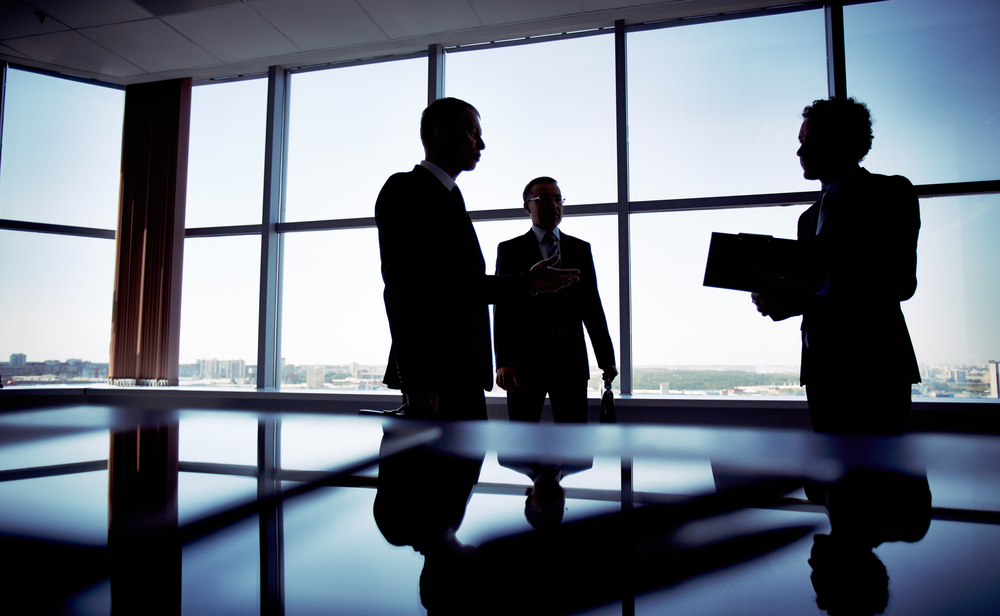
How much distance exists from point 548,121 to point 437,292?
338 cm

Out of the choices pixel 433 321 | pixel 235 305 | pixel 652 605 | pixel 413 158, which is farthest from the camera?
pixel 235 305

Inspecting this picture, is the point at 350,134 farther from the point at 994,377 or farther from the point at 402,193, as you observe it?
the point at 994,377

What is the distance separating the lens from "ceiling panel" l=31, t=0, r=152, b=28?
12.8ft

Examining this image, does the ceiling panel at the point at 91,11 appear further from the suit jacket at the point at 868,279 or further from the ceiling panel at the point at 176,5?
the suit jacket at the point at 868,279

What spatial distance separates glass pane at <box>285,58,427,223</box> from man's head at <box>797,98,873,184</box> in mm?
3437

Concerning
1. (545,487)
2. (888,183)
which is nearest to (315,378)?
(888,183)

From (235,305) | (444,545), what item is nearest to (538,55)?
(235,305)

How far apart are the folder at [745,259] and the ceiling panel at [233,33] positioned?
13.5ft

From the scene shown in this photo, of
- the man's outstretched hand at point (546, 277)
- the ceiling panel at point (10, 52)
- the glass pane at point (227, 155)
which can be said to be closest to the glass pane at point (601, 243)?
the glass pane at point (227, 155)

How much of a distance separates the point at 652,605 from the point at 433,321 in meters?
1.10

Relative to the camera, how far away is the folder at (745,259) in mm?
1459

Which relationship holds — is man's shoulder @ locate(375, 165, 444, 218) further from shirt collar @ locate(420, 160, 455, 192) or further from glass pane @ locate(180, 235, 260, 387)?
glass pane @ locate(180, 235, 260, 387)

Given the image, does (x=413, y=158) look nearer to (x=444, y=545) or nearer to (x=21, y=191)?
(x=21, y=191)

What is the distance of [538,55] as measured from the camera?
14.3 ft
